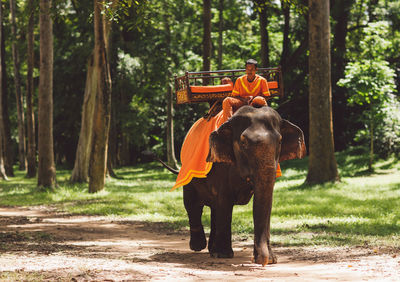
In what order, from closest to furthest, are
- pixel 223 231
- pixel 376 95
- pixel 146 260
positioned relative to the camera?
pixel 223 231
pixel 146 260
pixel 376 95

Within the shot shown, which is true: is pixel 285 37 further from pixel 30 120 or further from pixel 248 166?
pixel 248 166

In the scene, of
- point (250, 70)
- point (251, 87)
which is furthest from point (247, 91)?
point (250, 70)

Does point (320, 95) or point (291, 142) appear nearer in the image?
point (291, 142)

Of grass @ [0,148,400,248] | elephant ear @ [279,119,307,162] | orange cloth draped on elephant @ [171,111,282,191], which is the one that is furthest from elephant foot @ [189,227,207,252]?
elephant ear @ [279,119,307,162]

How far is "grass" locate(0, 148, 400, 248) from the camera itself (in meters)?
10.8

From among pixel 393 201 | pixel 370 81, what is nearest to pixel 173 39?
pixel 370 81

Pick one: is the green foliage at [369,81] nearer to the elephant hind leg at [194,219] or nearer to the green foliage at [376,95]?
the green foliage at [376,95]

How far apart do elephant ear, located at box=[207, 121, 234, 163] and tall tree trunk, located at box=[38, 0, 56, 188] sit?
14.1 m

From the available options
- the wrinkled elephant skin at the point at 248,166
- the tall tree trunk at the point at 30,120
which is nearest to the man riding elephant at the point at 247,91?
the wrinkled elephant skin at the point at 248,166

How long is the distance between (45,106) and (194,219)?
12.7 metres

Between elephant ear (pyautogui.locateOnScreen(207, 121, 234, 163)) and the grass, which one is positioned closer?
elephant ear (pyautogui.locateOnScreen(207, 121, 234, 163))

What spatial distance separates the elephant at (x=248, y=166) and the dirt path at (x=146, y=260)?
1.49 ft

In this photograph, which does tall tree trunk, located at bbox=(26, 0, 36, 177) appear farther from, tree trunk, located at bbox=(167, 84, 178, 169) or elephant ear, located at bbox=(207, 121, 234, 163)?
elephant ear, located at bbox=(207, 121, 234, 163)

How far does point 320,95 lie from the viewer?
19031 millimetres
